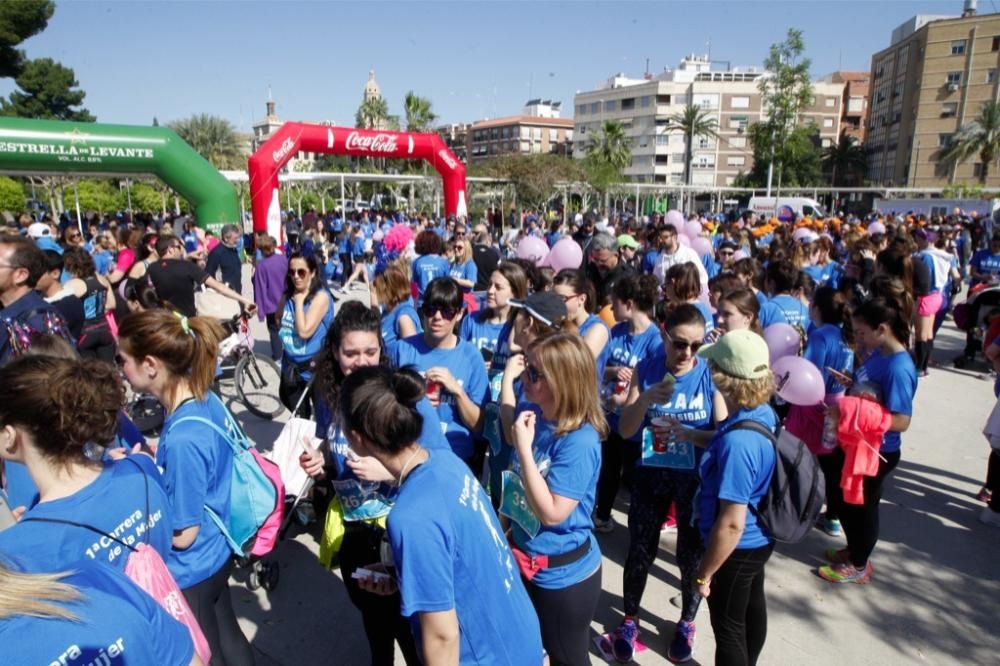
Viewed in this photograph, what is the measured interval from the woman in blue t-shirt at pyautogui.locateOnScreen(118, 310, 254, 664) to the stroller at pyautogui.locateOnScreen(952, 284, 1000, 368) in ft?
29.3

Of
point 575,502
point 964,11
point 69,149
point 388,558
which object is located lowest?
point 388,558

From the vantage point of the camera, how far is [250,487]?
2314 mm

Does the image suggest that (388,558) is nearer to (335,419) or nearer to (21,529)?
(335,419)

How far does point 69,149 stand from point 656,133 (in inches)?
2541

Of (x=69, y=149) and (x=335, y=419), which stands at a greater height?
(x=69, y=149)

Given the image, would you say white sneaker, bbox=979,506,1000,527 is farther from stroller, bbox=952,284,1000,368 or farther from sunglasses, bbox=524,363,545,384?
stroller, bbox=952,284,1000,368

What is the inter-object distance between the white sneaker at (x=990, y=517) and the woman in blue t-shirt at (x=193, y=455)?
486 centimetres

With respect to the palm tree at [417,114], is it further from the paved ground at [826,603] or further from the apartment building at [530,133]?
the paved ground at [826,603]

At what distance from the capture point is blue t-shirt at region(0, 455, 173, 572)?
4.41 ft

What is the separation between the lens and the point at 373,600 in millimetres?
2242

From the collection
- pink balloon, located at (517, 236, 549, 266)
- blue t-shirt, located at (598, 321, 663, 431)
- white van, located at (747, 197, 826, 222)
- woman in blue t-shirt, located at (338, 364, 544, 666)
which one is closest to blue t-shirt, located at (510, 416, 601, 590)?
woman in blue t-shirt, located at (338, 364, 544, 666)

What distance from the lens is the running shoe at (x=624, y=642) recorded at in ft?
9.55

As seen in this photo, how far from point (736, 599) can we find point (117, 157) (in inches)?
670

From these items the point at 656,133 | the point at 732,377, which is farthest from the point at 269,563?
the point at 656,133
